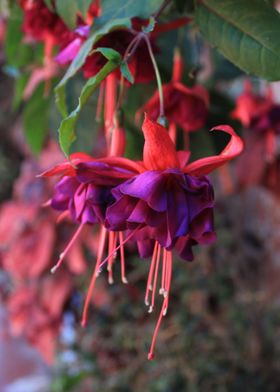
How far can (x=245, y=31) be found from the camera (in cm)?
42

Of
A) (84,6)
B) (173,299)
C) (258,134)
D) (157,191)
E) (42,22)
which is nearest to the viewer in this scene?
(157,191)

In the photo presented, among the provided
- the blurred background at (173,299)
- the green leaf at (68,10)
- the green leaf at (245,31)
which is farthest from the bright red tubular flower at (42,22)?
the blurred background at (173,299)

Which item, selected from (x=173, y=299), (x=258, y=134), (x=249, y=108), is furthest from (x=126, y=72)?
(x=173, y=299)

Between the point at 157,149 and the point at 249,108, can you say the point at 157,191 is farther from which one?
the point at 249,108

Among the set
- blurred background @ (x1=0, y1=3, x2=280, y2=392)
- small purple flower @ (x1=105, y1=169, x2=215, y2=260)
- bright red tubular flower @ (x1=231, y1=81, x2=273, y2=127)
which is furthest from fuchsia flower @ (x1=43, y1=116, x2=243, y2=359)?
blurred background @ (x1=0, y1=3, x2=280, y2=392)

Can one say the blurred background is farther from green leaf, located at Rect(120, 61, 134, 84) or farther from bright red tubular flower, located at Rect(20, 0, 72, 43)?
green leaf, located at Rect(120, 61, 134, 84)

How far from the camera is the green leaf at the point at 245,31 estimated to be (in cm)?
40

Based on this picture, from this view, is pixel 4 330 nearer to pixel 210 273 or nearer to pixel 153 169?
pixel 210 273

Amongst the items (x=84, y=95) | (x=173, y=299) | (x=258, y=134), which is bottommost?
(x=173, y=299)

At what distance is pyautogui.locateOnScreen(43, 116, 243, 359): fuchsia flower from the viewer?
36cm

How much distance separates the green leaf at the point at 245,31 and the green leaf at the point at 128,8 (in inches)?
1.5

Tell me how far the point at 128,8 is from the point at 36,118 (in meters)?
0.44

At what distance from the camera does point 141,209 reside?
360 mm

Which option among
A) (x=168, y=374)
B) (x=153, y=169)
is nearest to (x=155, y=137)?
(x=153, y=169)
